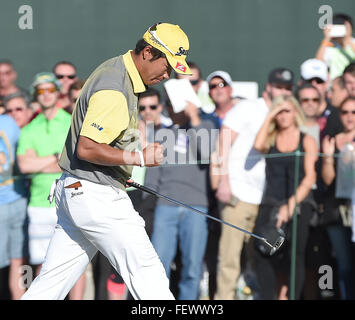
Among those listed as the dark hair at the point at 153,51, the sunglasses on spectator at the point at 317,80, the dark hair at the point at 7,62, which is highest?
the dark hair at the point at 7,62

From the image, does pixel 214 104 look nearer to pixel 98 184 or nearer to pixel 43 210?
pixel 43 210

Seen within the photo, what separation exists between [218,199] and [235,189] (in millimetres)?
163

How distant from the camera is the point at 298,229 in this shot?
6754 millimetres

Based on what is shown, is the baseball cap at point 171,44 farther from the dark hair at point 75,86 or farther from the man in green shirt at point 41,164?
the dark hair at point 75,86

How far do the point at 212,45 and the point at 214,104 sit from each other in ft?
3.35

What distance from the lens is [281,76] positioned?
7.38 m

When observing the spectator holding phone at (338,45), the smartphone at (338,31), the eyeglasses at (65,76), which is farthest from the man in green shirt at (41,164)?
the smartphone at (338,31)

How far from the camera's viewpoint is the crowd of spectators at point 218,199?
6590 mm

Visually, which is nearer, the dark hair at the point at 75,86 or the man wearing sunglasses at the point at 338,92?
the dark hair at the point at 75,86

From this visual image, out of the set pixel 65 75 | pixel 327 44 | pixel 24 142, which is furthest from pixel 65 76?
pixel 327 44

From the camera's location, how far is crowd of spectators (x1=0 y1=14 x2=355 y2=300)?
6.59 metres

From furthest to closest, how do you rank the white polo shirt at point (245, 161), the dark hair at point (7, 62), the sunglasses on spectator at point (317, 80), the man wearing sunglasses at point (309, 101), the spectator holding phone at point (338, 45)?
the spectator holding phone at point (338, 45)
the dark hair at point (7, 62)
the sunglasses on spectator at point (317, 80)
the man wearing sunglasses at point (309, 101)
the white polo shirt at point (245, 161)

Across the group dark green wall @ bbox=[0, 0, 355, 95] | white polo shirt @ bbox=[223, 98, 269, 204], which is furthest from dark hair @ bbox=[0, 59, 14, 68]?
white polo shirt @ bbox=[223, 98, 269, 204]
